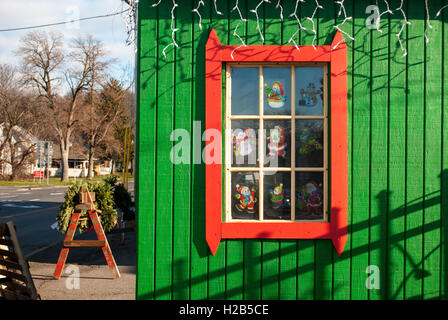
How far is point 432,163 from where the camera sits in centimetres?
339

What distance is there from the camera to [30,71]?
3397 centimetres

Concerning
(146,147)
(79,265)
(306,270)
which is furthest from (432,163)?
(79,265)

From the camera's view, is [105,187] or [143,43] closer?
[143,43]

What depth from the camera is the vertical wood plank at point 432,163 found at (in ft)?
11.1

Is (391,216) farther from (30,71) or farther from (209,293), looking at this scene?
(30,71)

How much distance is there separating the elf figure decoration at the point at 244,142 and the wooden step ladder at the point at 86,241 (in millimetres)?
3183

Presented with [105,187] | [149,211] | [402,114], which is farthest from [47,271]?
[402,114]

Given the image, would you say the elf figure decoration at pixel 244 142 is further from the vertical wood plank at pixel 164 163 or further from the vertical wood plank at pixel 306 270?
the vertical wood plank at pixel 306 270

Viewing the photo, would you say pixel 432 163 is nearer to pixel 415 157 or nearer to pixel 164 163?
pixel 415 157

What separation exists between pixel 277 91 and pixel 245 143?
582mm

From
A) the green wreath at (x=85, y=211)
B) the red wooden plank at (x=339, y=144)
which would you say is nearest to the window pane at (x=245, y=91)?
the red wooden plank at (x=339, y=144)

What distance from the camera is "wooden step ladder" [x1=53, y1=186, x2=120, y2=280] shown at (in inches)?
222

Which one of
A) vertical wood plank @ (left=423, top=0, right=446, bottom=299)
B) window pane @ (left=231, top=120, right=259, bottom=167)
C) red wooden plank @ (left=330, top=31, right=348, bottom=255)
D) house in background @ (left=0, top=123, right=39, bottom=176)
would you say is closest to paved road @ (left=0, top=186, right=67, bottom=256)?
window pane @ (left=231, top=120, right=259, bottom=167)

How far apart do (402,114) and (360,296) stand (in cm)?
174
